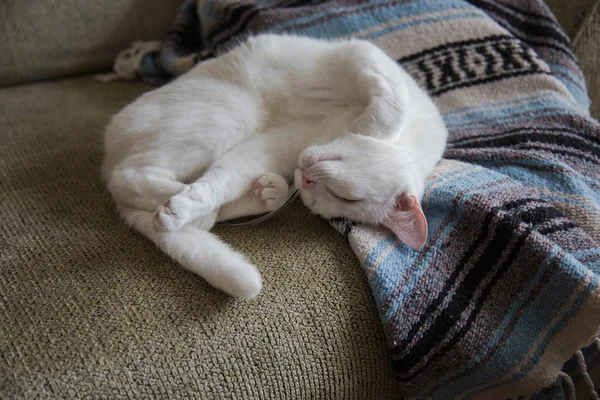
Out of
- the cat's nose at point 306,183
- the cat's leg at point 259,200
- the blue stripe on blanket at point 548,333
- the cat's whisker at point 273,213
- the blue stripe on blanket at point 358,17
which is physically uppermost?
the blue stripe on blanket at point 358,17

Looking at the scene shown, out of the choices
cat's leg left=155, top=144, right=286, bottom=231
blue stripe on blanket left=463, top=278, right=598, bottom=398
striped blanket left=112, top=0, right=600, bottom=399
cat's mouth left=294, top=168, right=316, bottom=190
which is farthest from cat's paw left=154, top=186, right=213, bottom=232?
blue stripe on blanket left=463, top=278, right=598, bottom=398

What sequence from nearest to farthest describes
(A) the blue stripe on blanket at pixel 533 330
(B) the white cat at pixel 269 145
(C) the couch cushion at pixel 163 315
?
(C) the couch cushion at pixel 163 315 < (A) the blue stripe on blanket at pixel 533 330 < (B) the white cat at pixel 269 145

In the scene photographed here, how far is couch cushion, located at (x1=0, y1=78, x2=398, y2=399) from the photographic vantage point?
795mm

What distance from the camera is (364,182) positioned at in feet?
3.42

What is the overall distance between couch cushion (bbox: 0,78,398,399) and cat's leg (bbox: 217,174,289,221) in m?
0.04

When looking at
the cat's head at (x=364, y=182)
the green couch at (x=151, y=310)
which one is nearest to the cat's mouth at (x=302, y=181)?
the cat's head at (x=364, y=182)

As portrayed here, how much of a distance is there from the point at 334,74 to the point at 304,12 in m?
0.42

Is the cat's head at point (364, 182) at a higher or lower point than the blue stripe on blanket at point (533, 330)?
higher

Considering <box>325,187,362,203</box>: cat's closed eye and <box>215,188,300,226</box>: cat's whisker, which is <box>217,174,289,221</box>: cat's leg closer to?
<box>215,188,300,226</box>: cat's whisker

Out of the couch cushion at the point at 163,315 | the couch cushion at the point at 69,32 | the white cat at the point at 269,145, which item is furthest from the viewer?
the couch cushion at the point at 69,32

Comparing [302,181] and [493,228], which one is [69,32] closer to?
[302,181]

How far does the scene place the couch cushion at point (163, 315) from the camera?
795mm

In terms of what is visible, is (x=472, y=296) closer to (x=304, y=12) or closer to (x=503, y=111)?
(x=503, y=111)

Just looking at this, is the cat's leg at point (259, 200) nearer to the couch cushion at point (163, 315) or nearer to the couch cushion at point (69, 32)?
the couch cushion at point (163, 315)
